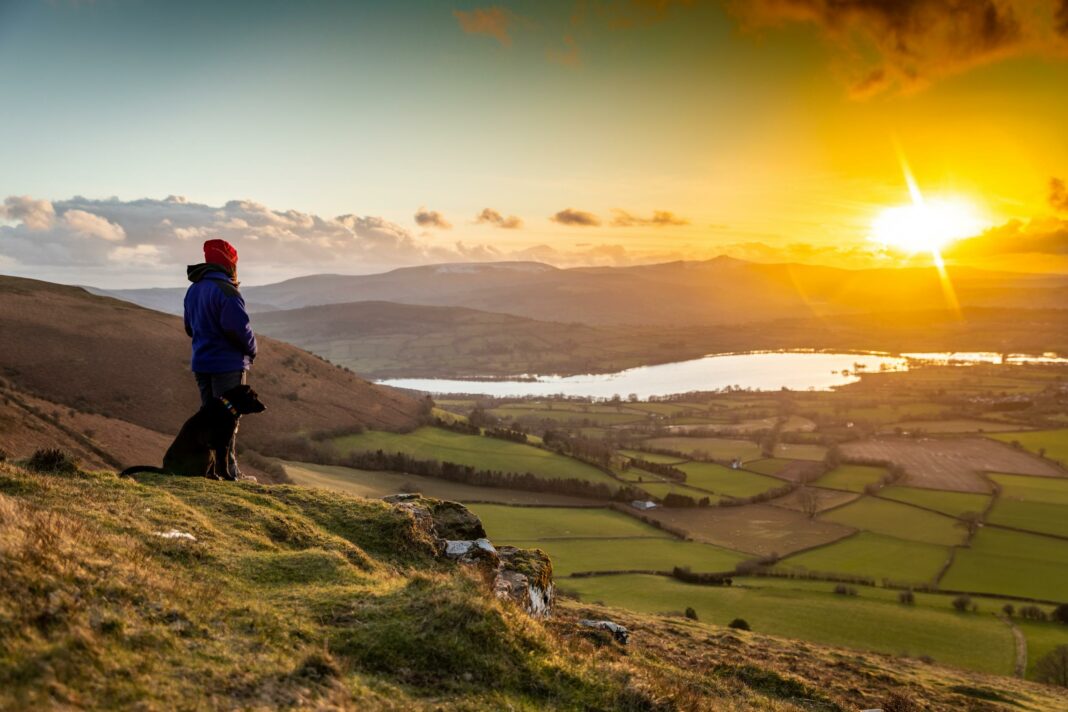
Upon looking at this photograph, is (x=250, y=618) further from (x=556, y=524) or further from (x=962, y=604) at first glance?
(x=962, y=604)

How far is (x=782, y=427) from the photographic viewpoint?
12331 centimetres

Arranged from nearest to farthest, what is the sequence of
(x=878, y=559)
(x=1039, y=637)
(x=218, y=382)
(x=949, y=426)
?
(x=218, y=382) → (x=1039, y=637) → (x=878, y=559) → (x=949, y=426)

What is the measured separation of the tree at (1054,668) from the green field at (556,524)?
30.7m

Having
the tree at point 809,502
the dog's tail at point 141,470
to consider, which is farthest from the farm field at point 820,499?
the dog's tail at point 141,470

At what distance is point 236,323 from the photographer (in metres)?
11.8

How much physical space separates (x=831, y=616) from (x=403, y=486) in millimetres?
39307

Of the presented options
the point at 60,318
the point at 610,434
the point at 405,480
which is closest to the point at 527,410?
the point at 610,434

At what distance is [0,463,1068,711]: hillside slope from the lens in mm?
5559

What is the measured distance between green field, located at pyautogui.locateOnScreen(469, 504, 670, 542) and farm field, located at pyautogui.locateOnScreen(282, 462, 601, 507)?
2362 millimetres

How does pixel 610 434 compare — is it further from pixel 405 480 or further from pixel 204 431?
pixel 204 431

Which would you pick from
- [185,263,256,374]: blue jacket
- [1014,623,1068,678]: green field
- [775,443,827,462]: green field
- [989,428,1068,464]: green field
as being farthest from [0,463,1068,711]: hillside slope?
[989,428,1068,464]: green field

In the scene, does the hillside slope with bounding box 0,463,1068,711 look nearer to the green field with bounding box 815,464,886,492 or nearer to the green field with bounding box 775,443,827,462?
the green field with bounding box 815,464,886,492

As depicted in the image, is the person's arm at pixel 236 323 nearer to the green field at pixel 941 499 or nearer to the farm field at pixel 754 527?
the farm field at pixel 754 527

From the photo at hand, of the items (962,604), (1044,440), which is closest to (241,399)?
(962,604)
